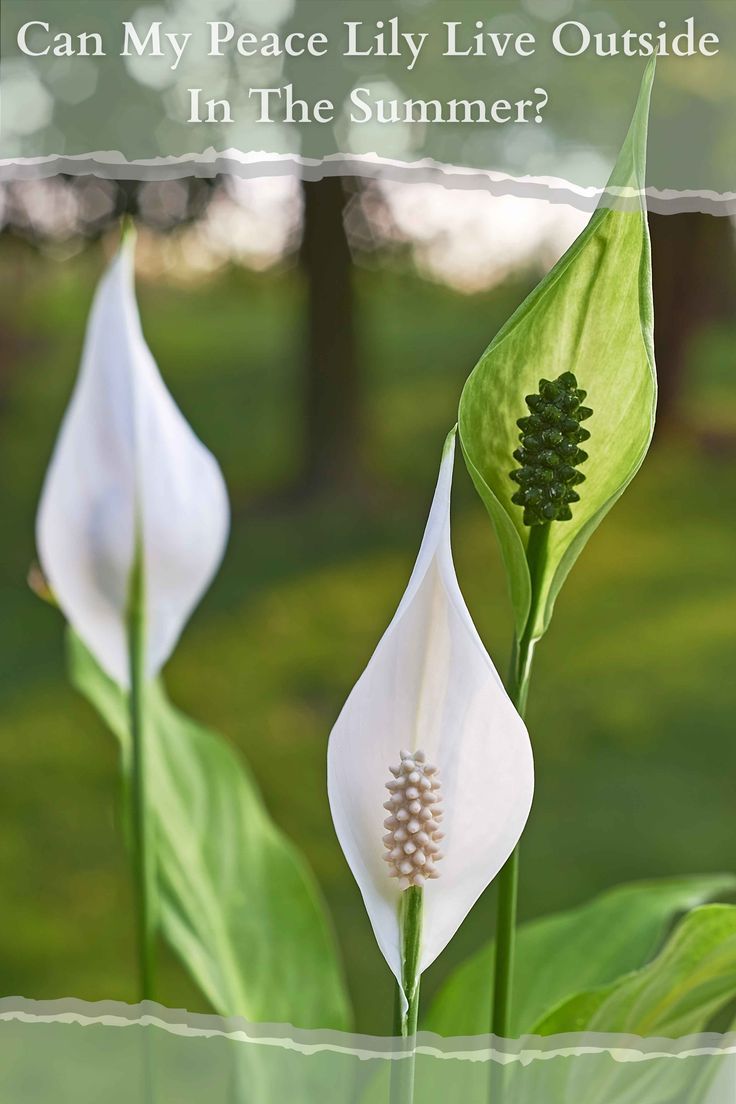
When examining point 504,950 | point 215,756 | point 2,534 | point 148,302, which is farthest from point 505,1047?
point 148,302

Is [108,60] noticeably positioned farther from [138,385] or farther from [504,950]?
[504,950]

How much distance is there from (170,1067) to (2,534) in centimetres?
30

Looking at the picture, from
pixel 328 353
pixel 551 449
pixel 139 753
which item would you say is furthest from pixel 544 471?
pixel 328 353

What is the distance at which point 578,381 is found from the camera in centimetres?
21

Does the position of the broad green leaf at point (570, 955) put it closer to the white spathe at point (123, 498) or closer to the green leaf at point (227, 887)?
the green leaf at point (227, 887)

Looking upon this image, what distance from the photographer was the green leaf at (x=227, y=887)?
0.30 meters

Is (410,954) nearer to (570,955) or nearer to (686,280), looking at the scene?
(570,955)

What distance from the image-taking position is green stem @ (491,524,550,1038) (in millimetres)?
204

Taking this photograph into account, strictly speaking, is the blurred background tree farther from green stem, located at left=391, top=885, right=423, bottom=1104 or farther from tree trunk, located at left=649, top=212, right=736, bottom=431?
green stem, located at left=391, top=885, right=423, bottom=1104

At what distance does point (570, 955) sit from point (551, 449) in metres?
0.19

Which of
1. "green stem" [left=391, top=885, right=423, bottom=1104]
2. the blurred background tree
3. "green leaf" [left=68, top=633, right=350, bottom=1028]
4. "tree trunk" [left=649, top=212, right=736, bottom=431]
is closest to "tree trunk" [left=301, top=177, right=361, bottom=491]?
the blurred background tree

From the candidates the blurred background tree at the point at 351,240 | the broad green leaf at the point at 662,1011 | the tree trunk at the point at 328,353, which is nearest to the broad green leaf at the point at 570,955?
the broad green leaf at the point at 662,1011

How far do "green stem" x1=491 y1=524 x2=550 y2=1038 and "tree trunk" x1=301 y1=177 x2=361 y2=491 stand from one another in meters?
→ 0.40

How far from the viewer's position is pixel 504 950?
0.21m
